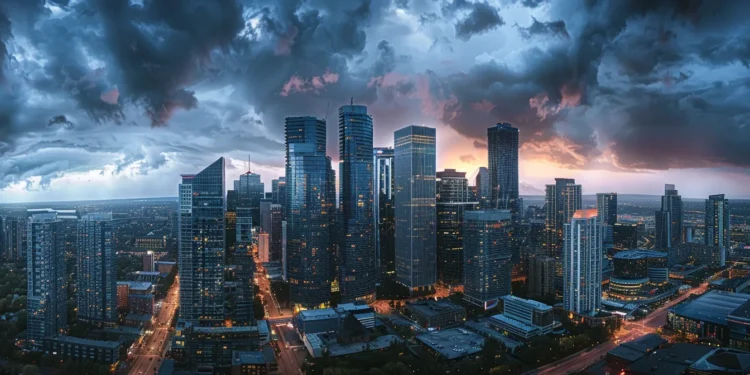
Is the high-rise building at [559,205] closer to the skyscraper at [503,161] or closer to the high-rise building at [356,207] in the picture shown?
the skyscraper at [503,161]

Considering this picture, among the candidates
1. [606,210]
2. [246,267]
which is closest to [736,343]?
[246,267]

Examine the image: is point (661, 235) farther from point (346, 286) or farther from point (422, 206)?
point (346, 286)

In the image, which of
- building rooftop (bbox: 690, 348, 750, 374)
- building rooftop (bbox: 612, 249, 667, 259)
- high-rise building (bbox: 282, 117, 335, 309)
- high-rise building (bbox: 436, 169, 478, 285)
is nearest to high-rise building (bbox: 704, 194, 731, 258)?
building rooftop (bbox: 612, 249, 667, 259)

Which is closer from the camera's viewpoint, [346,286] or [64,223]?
[64,223]

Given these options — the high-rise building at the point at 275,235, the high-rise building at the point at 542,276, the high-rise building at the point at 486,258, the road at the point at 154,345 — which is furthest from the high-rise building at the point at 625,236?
the road at the point at 154,345

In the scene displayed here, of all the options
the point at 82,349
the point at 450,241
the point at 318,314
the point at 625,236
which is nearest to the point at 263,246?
the point at 450,241

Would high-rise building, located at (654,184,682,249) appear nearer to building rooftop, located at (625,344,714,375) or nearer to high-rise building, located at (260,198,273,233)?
building rooftop, located at (625,344,714,375)
